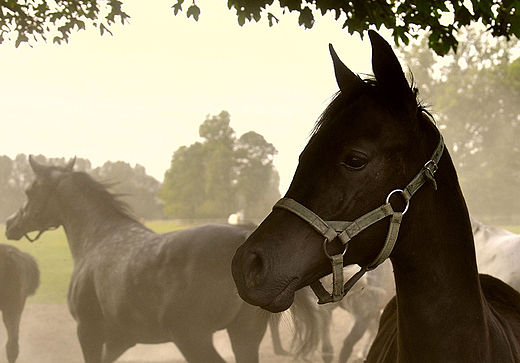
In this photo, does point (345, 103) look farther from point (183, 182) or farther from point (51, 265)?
point (183, 182)

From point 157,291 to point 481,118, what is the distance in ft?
40.7

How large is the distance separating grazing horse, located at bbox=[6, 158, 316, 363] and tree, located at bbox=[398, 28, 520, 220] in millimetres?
10983

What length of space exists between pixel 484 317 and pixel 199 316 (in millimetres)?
2692

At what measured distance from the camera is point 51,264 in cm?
611

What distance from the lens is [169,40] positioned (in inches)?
265

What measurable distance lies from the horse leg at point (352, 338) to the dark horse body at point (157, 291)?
6.42ft

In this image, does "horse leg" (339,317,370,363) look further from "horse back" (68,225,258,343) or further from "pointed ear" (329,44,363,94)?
"pointed ear" (329,44,363,94)

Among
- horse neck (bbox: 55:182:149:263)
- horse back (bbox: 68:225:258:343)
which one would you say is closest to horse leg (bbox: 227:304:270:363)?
horse back (bbox: 68:225:258:343)

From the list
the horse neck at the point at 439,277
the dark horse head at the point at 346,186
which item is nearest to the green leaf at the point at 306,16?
the dark horse head at the point at 346,186

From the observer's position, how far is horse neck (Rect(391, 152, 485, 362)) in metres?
1.42

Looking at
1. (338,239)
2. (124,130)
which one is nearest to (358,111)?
(338,239)

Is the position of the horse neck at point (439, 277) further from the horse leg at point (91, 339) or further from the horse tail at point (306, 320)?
the horse leg at point (91, 339)

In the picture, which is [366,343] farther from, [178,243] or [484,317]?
[484,317]

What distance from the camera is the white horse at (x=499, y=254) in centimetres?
440
